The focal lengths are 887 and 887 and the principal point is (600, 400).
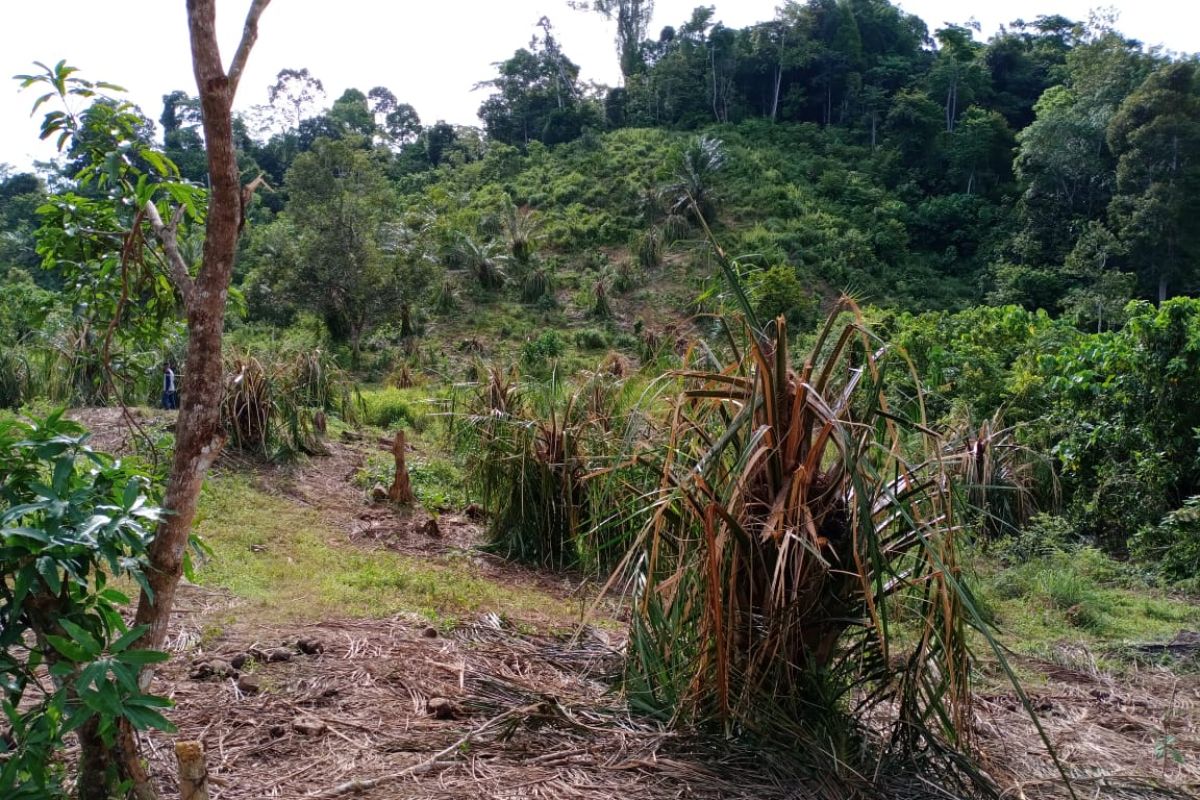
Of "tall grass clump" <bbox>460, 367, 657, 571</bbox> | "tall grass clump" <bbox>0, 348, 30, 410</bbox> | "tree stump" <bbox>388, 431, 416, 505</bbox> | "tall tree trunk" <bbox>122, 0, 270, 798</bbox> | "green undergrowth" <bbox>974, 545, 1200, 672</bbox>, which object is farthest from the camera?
"tall grass clump" <bbox>0, 348, 30, 410</bbox>

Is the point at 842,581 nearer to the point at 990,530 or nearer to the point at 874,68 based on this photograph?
the point at 990,530

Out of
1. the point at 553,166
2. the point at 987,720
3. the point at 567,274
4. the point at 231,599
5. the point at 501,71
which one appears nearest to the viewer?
the point at 987,720

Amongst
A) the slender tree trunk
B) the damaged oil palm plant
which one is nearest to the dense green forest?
the damaged oil palm plant

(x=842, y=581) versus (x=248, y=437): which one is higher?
(x=842, y=581)

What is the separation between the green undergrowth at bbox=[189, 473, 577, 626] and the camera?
188 inches

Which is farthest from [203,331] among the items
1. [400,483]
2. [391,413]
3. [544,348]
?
[544,348]

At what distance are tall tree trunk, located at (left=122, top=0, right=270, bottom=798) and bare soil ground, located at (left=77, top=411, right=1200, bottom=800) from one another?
653mm

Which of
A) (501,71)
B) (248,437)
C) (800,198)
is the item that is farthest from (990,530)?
(501,71)

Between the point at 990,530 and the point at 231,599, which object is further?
the point at 990,530

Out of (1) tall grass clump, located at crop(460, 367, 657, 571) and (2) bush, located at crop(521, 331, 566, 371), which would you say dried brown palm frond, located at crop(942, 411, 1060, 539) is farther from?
(2) bush, located at crop(521, 331, 566, 371)

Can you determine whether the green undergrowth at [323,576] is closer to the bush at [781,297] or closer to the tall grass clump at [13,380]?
the bush at [781,297]

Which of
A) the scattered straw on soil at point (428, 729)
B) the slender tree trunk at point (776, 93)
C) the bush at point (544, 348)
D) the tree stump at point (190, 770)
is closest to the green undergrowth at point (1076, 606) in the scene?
the scattered straw on soil at point (428, 729)

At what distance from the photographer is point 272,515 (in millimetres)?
7383

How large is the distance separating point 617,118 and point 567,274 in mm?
19983
